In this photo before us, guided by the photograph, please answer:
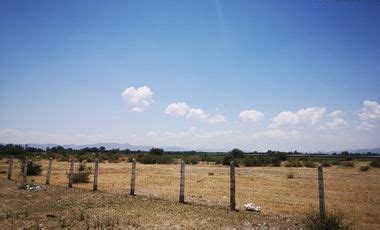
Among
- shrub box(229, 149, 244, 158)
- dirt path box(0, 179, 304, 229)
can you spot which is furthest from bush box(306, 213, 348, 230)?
shrub box(229, 149, 244, 158)

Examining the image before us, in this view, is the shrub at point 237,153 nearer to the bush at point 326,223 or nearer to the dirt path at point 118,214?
the dirt path at point 118,214

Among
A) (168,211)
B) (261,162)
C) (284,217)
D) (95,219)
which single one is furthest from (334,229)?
(261,162)

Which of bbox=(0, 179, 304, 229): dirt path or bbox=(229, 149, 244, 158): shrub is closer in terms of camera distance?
bbox=(0, 179, 304, 229): dirt path

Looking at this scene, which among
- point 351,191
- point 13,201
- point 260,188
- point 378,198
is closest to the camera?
point 13,201

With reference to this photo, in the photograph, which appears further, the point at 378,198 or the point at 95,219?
the point at 378,198

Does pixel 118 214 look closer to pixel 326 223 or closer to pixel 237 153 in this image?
pixel 326 223

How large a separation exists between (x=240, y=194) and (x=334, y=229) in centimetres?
904

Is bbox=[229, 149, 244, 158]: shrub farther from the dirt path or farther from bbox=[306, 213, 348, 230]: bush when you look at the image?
bbox=[306, 213, 348, 230]: bush

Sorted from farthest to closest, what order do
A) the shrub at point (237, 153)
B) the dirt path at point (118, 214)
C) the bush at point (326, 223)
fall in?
the shrub at point (237, 153) → the dirt path at point (118, 214) → the bush at point (326, 223)

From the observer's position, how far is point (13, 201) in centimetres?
1531

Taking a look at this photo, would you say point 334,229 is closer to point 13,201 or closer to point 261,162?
point 13,201

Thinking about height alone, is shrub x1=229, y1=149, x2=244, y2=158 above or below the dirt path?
above

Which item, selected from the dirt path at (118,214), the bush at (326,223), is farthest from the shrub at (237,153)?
the bush at (326,223)

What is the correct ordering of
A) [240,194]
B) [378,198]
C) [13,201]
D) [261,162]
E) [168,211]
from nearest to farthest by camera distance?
1. [168,211]
2. [13,201]
3. [378,198]
4. [240,194]
5. [261,162]
